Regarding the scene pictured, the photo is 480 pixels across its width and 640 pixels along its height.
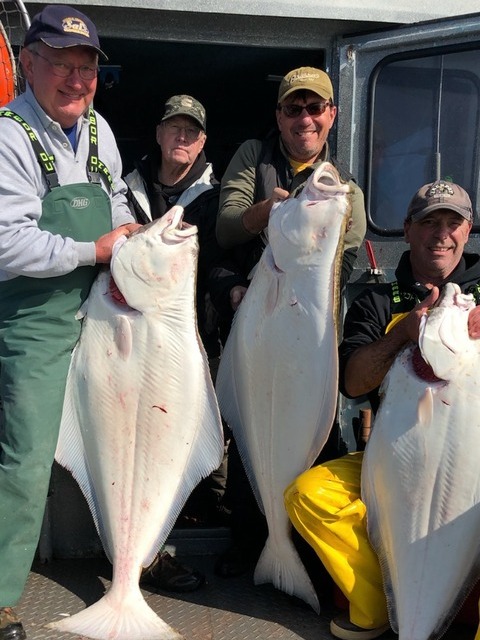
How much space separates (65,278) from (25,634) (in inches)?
52.1

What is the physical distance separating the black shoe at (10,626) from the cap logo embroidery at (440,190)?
A: 7.49 ft

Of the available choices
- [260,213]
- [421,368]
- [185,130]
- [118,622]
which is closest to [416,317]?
[421,368]

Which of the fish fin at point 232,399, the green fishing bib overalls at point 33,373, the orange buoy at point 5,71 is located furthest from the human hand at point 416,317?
the orange buoy at point 5,71

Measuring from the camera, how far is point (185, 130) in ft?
13.2

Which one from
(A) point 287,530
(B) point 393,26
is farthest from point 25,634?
(B) point 393,26

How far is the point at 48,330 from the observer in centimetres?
320

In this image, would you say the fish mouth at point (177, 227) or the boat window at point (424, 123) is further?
the boat window at point (424, 123)

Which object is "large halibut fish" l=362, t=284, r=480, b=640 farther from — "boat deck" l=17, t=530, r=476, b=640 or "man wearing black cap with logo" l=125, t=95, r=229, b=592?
"man wearing black cap with logo" l=125, t=95, r=229, b=592

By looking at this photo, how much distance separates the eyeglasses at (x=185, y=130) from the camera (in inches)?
158

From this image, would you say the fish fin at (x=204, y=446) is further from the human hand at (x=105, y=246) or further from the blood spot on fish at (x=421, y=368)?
the blood spot on fish at (x=421, y=368)

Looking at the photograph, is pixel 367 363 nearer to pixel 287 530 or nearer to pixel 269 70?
pixel 287 530

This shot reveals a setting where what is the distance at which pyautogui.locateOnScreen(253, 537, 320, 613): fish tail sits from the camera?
325cm

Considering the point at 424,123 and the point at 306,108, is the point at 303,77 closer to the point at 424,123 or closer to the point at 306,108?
the point at 306,108

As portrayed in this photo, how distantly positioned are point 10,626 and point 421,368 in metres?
1.73
